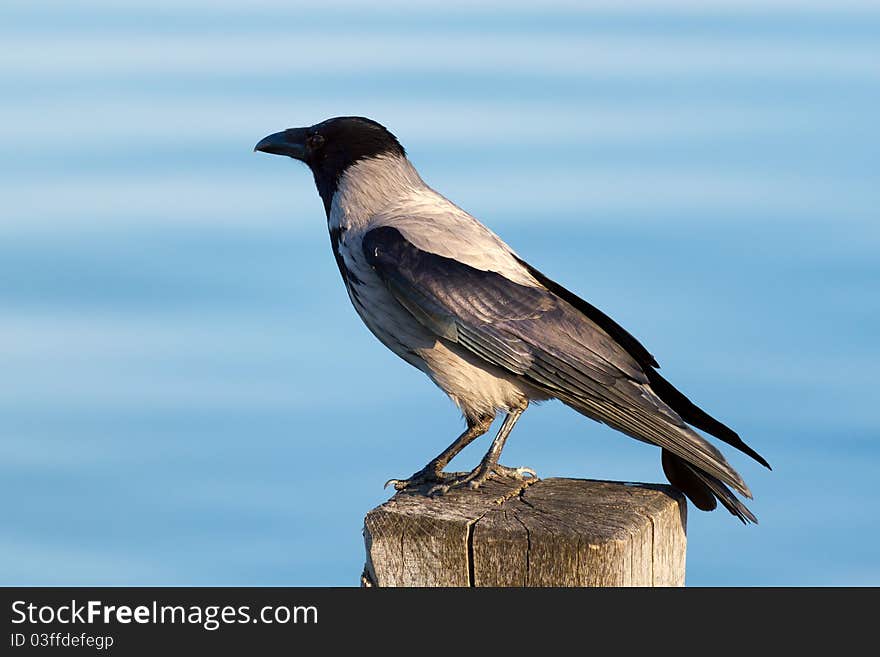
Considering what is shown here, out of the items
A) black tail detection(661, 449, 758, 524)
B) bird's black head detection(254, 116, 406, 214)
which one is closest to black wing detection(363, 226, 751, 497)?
black tail detection(661, 449, 758, 524)

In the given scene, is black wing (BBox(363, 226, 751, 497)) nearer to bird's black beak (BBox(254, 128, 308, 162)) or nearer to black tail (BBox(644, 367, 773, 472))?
black tail (BBox(644, 367, 773, 472))

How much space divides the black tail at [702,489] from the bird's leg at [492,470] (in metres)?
0.61

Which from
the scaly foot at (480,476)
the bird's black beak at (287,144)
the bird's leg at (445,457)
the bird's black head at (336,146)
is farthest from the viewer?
the bird's black beak at (287,144)

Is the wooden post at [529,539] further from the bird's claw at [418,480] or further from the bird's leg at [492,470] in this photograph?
the bird's claw at [418,480]

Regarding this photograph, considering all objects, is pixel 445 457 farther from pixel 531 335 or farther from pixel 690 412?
pixel 690 412

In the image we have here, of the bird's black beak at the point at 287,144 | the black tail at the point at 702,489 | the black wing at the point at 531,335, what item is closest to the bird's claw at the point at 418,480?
the black wing at the point at 531,335

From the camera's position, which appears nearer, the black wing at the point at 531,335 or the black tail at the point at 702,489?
the black tail at the point at 702,489

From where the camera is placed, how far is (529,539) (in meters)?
4.14

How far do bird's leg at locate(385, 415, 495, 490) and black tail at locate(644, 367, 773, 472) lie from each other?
81cm

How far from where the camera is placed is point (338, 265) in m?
6.06

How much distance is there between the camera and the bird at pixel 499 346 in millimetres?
5160

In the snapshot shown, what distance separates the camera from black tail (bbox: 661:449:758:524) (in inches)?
199
